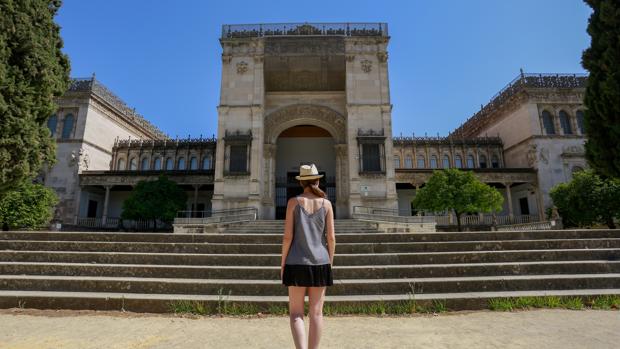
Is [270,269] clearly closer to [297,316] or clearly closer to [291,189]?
[297,316]

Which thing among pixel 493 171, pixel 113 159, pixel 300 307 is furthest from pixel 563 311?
pixel 113 159

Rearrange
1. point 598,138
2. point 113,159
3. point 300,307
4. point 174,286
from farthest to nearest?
1. point 113,159
2. point 598,138
3. point 174,286
4. point 300,307

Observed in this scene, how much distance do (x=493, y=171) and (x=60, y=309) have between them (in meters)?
29.9

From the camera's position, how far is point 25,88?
7402 millimetres

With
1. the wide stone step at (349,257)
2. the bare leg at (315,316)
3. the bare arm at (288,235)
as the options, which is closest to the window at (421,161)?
the wide stone step at (349,257)

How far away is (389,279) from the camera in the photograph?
21.1 feet

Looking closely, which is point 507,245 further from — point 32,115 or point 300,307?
point 32,115

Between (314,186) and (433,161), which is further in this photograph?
(433,161)

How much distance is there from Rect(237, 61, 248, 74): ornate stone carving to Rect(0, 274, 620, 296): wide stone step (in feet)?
56.8

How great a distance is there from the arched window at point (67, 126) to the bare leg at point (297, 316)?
33.5 metres

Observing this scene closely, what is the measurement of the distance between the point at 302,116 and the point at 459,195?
1165 cm

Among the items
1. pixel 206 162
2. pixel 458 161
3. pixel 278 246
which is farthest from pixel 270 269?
pixel 458 161

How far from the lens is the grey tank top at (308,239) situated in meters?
3.06

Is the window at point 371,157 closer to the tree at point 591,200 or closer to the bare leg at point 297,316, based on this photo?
the tree at point 591,200
